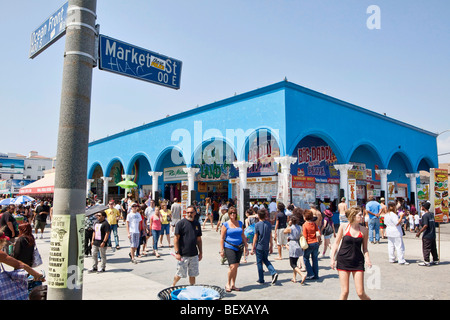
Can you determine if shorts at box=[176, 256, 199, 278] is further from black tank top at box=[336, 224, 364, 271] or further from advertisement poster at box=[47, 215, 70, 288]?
advertisement poster at box=[47, 215, 70, 288]

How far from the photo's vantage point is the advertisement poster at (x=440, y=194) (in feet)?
36.7

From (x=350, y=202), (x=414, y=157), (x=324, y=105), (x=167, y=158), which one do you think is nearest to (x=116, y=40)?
(x=324, y=105)

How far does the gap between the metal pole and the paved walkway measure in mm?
3322

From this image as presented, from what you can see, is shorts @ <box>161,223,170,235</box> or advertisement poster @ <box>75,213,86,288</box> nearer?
advertisement poster @ <box>75,213,86,288</box>

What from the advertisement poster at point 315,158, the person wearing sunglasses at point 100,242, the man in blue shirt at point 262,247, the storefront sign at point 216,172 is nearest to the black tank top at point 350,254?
the man in blue shirt at point 262,247

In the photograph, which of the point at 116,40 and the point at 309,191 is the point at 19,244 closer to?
the point at 116,40

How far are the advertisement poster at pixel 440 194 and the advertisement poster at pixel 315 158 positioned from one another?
6.83 metres

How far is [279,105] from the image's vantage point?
15.4m

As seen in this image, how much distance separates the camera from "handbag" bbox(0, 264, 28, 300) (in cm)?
402

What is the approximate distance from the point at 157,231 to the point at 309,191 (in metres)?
9.60

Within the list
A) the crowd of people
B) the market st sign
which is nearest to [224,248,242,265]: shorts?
the crowd of people

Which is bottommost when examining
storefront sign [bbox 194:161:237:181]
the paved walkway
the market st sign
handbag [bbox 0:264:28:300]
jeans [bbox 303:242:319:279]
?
the paved walkway

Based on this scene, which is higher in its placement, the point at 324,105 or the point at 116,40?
the point at 324,105

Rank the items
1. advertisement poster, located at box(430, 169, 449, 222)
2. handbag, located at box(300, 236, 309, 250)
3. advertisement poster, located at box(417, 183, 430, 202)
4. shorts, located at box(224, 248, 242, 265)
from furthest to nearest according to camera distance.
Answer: advertisement poster, located at box(417, 183, 430, 202)
advertisement poster, located at box(430, 169, 449, 222)
handbag, located at box(300, 236, 309, 250)
shorts, located at box(224, 248, 242, 265)
